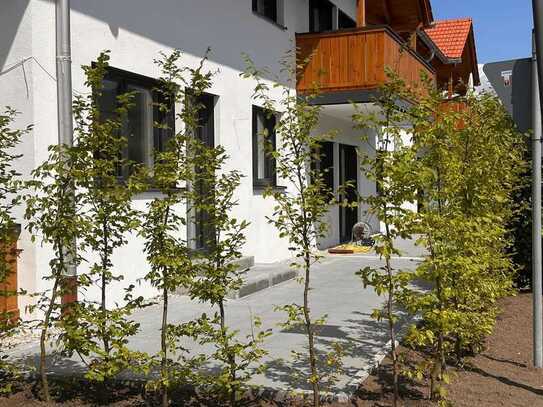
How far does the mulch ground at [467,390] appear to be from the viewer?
14.5 ft

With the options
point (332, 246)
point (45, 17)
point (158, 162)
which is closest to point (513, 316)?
point (158, 162)

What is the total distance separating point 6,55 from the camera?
632cm

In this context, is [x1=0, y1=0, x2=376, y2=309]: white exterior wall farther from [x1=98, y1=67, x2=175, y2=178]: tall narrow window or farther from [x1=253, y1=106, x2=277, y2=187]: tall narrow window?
[x1=253, y1=106, x2=277, y2=187]: tall narrow window

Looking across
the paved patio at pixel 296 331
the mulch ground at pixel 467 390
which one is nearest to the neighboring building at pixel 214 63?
the paved patio at pixel 296 331

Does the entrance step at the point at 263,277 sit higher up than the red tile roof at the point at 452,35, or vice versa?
the red tile roof at the point at 452,35

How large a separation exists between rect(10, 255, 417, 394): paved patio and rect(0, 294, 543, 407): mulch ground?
7.0 inches

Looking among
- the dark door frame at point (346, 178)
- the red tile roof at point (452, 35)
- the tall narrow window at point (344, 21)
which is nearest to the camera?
the tall narrow window at point (344, 21)

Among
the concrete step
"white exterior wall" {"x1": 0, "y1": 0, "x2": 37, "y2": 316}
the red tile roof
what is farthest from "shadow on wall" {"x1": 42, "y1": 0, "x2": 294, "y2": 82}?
the red tile roof

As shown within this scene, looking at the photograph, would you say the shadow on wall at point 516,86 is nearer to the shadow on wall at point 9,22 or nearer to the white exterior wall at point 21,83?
the white exterior wall at point 21,83

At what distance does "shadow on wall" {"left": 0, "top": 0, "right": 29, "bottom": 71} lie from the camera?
6.26 metres

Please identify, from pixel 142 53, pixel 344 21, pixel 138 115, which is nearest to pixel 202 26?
pixel 142 53

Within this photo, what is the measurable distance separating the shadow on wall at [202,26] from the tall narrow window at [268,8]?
1.29ft

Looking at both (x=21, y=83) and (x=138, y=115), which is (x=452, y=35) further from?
(x=21, y=83)

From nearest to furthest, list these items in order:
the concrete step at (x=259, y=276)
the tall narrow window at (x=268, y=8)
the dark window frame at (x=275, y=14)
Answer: the concrete step at (x=259, y=276) → the tall narrow window at (x=268, y=8) → the dark window frame at (x=275, y=14)
